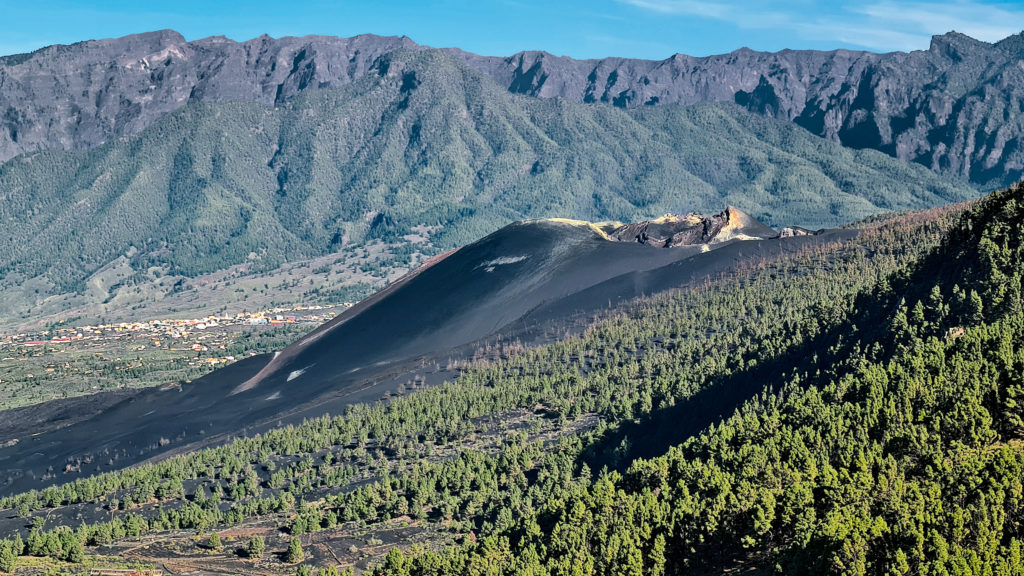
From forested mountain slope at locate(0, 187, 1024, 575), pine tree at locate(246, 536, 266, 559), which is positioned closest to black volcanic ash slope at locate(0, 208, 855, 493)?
forested mountain slope at locate(0, 187, 1024, 575)

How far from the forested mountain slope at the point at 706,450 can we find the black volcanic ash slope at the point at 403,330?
12.4 m

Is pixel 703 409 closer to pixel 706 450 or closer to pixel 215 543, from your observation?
pixel 706 450

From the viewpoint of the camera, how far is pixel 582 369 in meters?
135

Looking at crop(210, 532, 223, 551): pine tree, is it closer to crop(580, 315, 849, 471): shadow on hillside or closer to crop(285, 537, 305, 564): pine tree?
crop(285, 537, 305, 564): pine tree

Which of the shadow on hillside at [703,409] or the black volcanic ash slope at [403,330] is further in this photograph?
the black volcanic ash slope at [403,330]

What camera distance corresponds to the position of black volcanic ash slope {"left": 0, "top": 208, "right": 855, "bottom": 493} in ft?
457

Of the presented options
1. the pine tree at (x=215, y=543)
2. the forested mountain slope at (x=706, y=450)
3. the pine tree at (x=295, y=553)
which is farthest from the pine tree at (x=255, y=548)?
the pine tree at (x=295, y=553)

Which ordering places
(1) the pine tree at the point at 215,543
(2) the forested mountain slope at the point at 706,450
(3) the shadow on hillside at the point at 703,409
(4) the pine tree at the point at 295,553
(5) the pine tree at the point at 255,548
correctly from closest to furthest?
1. (2) the forested mountain slope at the point at 706,450
2. (4) the pine tree at the point at 295,553
3. (5) the pine tree at the point at 255,548
4. (1) the pine tree at the point at 215,543
5. (3) the shadow on hillside at the point at 703,409

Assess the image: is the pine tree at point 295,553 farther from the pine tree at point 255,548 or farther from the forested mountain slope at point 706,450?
the pine tree at point 255,548

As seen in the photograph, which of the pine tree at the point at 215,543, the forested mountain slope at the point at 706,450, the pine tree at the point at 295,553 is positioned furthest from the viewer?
the pine tree at the point at 215,543

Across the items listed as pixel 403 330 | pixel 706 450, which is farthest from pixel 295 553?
pixel 403 330

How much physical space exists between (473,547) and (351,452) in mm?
39229

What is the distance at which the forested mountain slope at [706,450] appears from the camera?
6128 centimetres

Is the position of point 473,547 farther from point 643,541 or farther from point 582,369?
point 582,369
